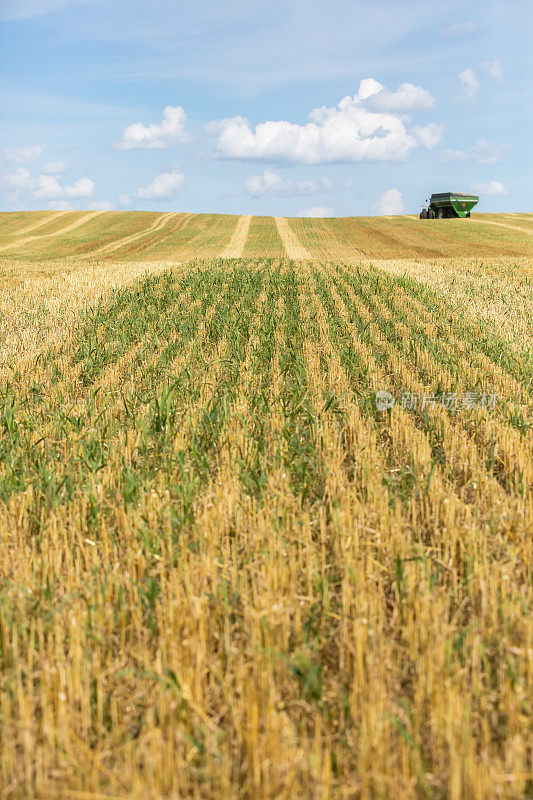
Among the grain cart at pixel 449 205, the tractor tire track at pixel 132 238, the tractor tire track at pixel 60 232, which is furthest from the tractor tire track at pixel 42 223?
the grain cart at pixel 449 205

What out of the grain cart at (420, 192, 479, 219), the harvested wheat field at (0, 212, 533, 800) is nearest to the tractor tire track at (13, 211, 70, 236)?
the grain cart at (420, 192, 479, 219)

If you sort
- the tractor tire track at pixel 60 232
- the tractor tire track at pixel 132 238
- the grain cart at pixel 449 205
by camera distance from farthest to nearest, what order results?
the grain cart at pixel 449 205 → the tractor tire track at pixel 60 232 → the tractor tire track at pixel 132 238

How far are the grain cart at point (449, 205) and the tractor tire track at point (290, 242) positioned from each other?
10.1m

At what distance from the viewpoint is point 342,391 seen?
6941 millimetres

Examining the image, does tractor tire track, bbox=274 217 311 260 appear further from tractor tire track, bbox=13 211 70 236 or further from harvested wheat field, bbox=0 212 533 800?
harvested wheat field, bbox=0 212 533 800

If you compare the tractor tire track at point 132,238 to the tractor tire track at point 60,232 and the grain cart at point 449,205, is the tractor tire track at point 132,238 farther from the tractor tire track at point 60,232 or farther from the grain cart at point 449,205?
the grain cart at point 449,205

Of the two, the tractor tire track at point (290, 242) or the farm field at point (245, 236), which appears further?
the farm field at point (245, 236)

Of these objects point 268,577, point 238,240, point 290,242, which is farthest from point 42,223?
point 268,577

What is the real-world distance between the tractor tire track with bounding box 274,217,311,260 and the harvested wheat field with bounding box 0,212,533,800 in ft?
79.3

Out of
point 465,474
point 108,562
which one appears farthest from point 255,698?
point 465,474

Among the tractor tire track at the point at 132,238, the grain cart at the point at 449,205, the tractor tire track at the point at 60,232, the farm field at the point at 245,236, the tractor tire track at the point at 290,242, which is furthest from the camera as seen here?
the grain cart at the point at 449,205

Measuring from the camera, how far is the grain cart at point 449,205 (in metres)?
45.2

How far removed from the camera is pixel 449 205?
45938 mm

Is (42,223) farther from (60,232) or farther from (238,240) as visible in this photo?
(238,240)
